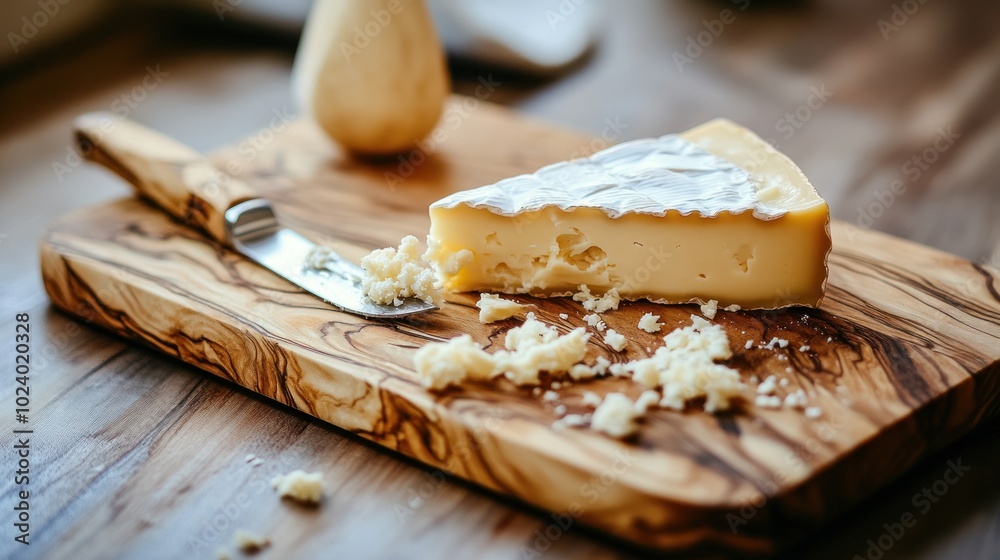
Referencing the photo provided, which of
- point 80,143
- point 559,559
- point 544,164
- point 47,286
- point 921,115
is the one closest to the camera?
point 559,559

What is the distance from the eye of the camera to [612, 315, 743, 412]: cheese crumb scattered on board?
1.51 m

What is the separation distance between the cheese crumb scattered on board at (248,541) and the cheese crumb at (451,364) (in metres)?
0.36

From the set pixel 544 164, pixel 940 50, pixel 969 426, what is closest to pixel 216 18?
pixel 544 164

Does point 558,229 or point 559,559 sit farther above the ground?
point 558,229

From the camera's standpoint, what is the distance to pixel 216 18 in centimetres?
341

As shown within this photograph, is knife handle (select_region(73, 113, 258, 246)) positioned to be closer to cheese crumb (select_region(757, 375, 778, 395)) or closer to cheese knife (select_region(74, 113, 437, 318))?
cheese knife (select_region(74, 113, 437, 318))

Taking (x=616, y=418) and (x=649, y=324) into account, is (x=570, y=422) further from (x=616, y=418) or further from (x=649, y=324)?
(x=649, y=324)

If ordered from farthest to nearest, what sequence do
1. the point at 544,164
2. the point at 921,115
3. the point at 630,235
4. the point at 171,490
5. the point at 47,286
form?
the point at 921,115 → the point at 544,164 → the point at 47,286 → the point at 630,235 → the point at 171,490

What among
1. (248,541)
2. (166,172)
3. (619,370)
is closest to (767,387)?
(619,370)

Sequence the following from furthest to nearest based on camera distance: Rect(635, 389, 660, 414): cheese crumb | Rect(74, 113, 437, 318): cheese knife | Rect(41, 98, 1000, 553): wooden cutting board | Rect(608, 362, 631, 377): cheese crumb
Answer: Rect(74, 113, 437, 318): cheese knife
Rect(608, 362, 631, 377): cheese crumb
Rect(635, 389, 660, 414): cheese crumb
Rect(41, 98, 1000, 553): wooden cutting board

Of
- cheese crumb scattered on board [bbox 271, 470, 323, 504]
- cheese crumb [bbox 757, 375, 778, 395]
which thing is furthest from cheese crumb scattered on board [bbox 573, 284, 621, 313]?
cheese crumb scattered on board [bbox 271, 470, 323, 504]

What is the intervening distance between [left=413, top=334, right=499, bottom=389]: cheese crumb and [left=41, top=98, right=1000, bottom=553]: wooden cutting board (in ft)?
0.08

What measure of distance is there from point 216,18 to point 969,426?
2.88 metres

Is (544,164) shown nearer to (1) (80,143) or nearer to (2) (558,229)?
(2) (558,229)
